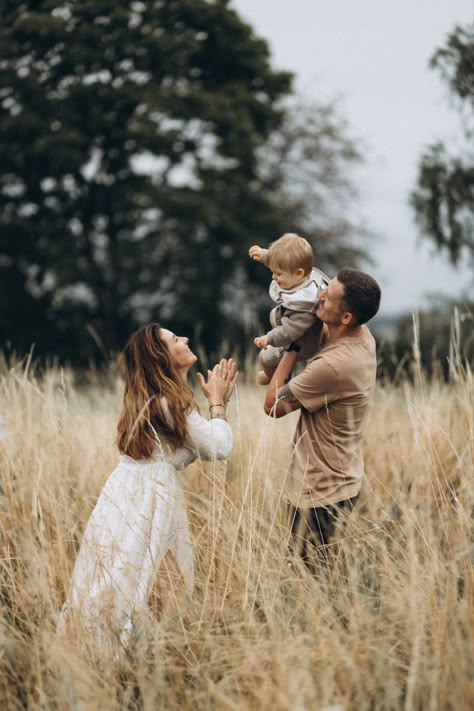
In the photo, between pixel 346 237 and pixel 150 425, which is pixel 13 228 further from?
pixel 150 425

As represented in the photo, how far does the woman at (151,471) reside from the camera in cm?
307

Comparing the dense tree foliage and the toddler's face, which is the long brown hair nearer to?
the toddler's face

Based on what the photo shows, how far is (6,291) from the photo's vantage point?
20328 millimetres

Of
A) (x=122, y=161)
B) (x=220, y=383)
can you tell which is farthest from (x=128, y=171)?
(x=220, y=383)

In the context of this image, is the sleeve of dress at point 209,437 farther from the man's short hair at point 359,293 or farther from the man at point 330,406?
the man's short hair at point 359,293

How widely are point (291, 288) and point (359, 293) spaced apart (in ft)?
0.96

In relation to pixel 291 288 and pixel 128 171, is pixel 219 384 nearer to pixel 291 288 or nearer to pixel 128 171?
pixel 291 288

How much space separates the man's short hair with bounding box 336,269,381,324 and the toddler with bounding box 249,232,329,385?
144 millimetres

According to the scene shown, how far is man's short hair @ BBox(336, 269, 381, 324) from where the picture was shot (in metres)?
3.11

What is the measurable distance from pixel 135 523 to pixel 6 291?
60.2ft

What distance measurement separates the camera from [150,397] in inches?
126

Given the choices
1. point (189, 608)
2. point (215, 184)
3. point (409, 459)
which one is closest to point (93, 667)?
point (189, 608)

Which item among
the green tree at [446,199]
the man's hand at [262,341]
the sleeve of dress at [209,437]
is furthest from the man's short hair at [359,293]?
the green tree at [446,199]

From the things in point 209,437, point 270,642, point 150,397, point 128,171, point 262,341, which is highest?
point 128,171
